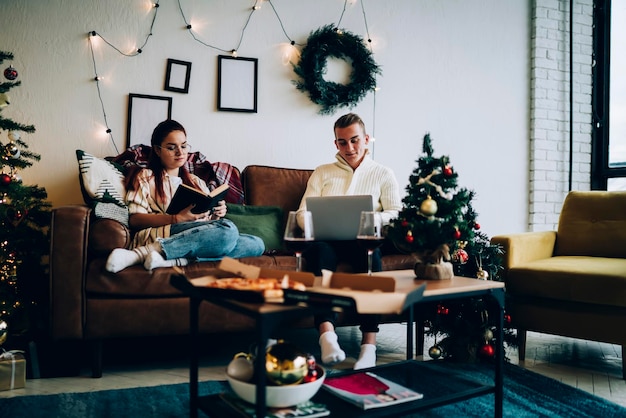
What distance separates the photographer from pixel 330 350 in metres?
1.89

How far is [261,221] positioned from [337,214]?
1002 millimetres

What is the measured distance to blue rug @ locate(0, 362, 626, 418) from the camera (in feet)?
5.65

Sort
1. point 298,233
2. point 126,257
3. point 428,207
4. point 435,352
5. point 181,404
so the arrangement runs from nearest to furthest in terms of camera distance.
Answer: point 298,233
point 428,207
point 181,404
point 126,257
point 435,352

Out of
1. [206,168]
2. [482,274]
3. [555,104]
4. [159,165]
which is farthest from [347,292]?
[555,104]

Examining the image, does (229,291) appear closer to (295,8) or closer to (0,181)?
(0,181)

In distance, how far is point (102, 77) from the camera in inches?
118

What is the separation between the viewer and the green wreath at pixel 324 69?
3.36 meters

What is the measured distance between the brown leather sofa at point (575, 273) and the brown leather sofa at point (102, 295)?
1251mm

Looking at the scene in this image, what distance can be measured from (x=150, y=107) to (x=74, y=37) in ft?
1.80

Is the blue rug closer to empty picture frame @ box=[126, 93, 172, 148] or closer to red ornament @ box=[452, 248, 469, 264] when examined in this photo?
red ornament @ box=[452, 248, 469, 264]

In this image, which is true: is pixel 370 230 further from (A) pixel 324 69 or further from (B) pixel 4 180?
(A) pixel 324 69

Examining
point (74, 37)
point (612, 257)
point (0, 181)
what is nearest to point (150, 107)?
point (74, 37)

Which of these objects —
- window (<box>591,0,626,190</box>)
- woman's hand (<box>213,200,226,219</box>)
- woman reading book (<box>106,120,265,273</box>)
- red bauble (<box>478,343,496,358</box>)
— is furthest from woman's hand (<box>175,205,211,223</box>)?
window (<box>591,0,626,190</box>)

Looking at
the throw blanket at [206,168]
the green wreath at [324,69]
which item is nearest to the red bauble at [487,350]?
the throw blanket at [206,168]
